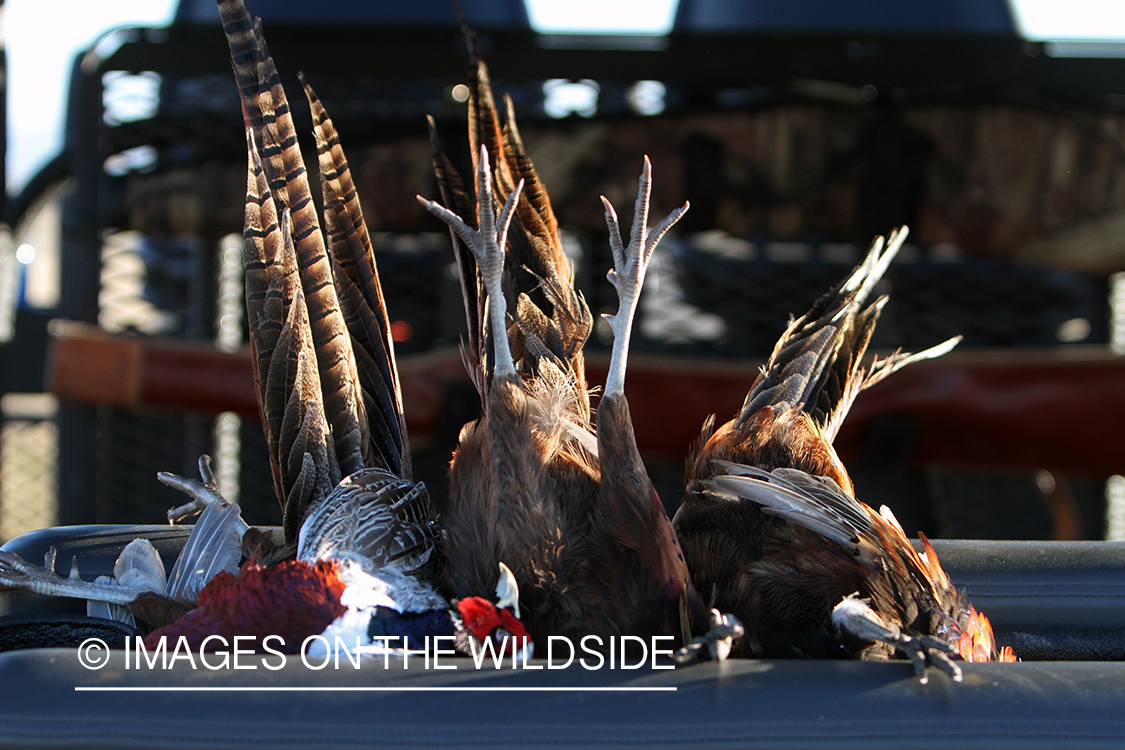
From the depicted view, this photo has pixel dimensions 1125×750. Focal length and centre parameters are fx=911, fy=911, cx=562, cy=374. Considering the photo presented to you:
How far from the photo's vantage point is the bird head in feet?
2.33

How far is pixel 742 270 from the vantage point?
2.29 metres

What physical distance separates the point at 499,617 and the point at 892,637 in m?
0.30

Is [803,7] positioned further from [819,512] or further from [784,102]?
[819,512]

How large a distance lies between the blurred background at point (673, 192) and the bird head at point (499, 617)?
1080 millimetres

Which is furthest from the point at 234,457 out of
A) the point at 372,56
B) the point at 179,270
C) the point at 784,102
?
the point at 784,102

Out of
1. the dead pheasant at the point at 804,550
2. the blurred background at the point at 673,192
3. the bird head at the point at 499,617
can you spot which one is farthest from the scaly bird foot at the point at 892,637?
the blurred background at the point at 673,192

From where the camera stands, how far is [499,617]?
28.3 inches

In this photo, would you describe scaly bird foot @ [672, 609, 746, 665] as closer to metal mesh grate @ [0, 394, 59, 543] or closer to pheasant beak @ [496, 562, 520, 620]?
pheasant beak @ [496, 562, 520, 620]

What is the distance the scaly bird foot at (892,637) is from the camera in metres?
0.66

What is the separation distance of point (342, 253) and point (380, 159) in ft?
3.54

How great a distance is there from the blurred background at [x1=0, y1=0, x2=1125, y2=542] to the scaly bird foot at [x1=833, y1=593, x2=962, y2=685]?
3.69 ft

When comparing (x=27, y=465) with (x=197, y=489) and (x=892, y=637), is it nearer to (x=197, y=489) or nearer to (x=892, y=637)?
(x=197, y=489)

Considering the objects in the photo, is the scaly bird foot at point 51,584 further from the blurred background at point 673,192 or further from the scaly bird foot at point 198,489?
the blurred background at point 673,192

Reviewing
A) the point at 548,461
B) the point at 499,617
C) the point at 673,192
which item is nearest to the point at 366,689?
the point at 499,617
